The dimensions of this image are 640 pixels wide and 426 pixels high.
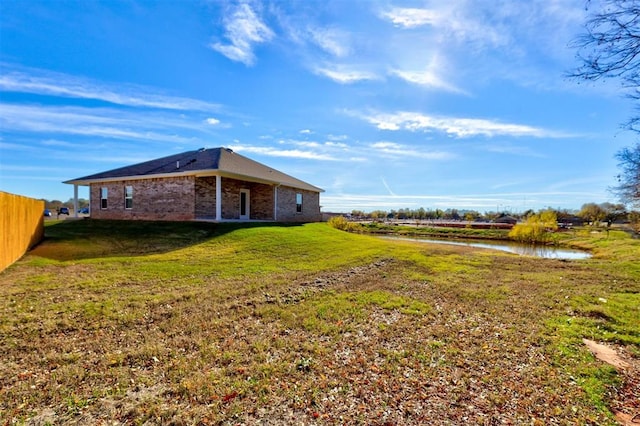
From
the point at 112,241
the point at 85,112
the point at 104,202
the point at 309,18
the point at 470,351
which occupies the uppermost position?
the point at 309,18

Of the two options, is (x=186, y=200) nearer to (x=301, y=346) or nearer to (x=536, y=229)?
(x=301, y=346)

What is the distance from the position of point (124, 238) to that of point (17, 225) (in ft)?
13.8

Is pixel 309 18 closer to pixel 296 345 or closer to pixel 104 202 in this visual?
pixel 296 345

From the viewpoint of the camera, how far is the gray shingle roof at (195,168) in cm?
1667

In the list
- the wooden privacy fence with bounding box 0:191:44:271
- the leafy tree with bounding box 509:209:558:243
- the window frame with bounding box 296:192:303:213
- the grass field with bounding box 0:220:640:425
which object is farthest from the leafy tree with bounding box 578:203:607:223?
the wooden privacy fence with bounding box 0:191:44:271

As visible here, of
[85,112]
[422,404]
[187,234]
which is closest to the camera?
[422,404]

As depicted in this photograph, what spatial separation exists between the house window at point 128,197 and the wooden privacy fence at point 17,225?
25.7 feet

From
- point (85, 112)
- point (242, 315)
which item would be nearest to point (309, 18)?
point (242, 315)

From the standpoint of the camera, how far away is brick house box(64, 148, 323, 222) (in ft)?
55.2

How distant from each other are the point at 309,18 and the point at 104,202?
18.9 metres

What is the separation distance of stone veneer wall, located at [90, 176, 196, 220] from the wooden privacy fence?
20.6 feet

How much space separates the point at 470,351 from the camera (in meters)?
4.25

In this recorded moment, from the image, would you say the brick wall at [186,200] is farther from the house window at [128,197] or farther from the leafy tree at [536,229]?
the leafy tree at [536,229]

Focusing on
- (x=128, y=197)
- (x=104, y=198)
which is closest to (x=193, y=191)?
(x=128, y=197)
